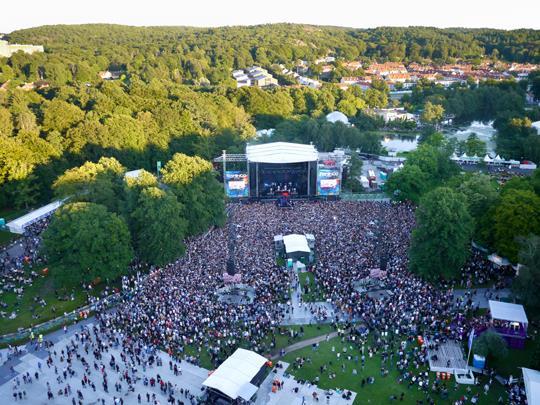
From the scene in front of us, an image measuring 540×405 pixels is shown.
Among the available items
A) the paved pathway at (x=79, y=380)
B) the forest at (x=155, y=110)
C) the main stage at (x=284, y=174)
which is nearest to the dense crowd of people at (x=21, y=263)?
the paved pathway at (x=79, y=380)

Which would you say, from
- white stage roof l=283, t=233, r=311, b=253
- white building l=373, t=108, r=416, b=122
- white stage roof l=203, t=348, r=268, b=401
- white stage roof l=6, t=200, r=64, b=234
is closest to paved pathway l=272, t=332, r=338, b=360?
white stage roof l=203, t=348, r=268, b=401

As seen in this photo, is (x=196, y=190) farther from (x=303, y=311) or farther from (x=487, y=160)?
(x=487, y=160)

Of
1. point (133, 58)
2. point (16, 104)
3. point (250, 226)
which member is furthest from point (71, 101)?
point (133, 58)

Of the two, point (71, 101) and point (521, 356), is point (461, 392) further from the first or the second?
point (71, 101)

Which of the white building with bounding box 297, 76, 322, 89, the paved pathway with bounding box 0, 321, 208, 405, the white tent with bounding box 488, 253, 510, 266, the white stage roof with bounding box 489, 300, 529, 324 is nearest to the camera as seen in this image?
the paved pathway with bounding box 0, 321, 208, 405

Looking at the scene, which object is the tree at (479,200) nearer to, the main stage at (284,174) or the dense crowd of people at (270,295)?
the dense crowd of people at (270,295)

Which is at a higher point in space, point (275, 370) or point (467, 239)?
point (467, 239)

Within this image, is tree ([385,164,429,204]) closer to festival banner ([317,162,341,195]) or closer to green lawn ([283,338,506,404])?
festival banner ([317,162,341,195])

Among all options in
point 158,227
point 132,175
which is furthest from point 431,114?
point 158,227
